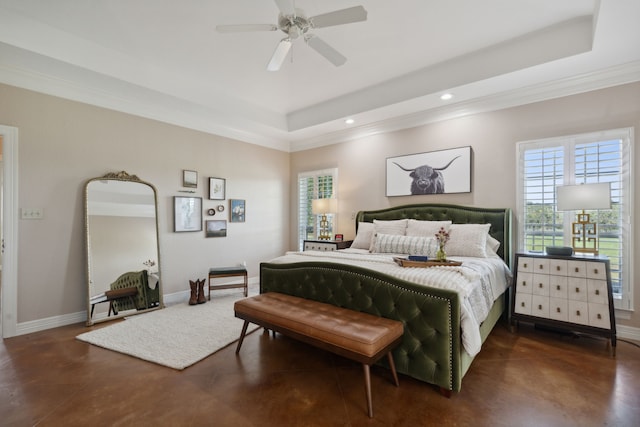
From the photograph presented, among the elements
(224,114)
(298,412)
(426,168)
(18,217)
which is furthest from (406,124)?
(18,217)

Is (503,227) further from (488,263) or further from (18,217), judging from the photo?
(18,217)

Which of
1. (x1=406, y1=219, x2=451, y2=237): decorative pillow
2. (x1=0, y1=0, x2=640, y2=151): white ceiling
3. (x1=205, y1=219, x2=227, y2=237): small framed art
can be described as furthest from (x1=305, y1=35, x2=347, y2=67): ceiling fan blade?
(x1=205, y1=219, x2=227, y2=237): small framed art

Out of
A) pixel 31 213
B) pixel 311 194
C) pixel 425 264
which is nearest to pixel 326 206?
pixel 311 194

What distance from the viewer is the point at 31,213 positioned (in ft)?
10.6

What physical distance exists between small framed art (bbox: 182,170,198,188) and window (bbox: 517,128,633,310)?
450 cm

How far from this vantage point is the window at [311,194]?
18.1ft

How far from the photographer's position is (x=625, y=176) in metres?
3.04

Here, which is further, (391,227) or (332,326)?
(391,227)

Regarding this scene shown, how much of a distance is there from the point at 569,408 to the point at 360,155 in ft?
13.4

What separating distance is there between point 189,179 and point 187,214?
54cm

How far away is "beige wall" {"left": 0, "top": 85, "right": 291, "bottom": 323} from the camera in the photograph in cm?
321

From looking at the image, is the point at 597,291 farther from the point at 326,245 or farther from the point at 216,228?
the point at 216,228

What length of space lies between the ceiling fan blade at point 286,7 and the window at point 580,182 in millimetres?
3088

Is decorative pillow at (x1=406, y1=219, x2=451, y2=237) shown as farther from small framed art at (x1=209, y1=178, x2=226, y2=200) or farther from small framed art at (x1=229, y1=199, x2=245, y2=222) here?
small framed art at (x1=209, y1=178, x2=226, y2=200)
